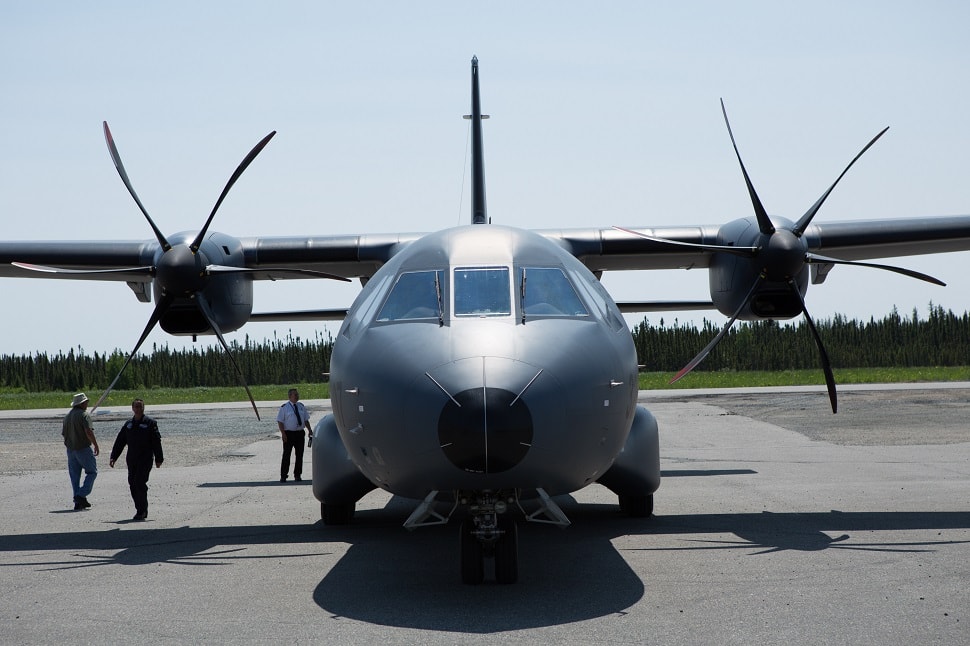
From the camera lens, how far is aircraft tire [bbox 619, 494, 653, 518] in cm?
1199

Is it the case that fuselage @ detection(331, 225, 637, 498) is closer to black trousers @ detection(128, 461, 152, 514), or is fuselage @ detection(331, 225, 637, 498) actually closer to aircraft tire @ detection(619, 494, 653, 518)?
aircraft tire @ detection(619, 494, 653, 518)

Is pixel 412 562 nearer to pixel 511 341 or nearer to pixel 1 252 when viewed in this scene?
pixel 511 341

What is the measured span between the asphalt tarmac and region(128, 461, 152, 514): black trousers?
14.5 inches

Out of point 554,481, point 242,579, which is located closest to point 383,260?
point 242,579

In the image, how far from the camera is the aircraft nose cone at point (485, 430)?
6.75m

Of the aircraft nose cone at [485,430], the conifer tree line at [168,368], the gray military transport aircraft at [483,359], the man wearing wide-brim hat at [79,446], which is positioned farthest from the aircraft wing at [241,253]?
the conifer tree line at [168,368]

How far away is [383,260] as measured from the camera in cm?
1395

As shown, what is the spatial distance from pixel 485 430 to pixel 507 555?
166 cm

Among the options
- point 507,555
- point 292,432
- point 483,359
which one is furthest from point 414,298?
point 292,432

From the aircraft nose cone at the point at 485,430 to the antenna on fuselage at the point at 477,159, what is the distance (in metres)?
8.73

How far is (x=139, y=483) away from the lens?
12.9m

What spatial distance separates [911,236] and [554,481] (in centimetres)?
860

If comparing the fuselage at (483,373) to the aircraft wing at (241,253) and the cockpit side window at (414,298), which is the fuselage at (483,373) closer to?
the cockpit side window at (414,298)

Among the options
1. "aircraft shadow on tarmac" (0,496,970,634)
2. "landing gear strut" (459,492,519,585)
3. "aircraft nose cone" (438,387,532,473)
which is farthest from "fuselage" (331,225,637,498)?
"aircraft shadow on tarmac" (0,496,970,634)
